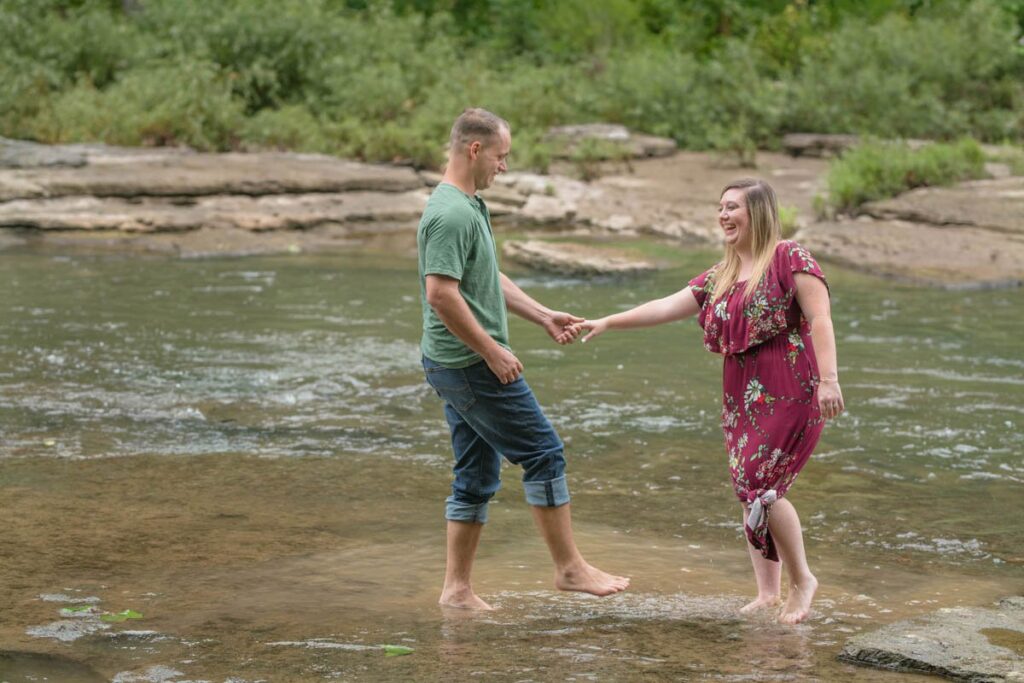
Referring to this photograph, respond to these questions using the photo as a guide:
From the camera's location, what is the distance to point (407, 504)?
627 centimetres

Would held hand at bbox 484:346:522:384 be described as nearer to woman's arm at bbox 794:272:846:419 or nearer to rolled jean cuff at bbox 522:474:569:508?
rolled jean cuff at bbox 522:474:569:508

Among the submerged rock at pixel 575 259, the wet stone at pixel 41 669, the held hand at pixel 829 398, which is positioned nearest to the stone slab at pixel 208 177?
the submerged rock at pixel 575 259

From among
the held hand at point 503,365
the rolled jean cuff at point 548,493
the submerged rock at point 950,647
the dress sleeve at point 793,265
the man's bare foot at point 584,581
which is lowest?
the man's bare foot at point 584,581

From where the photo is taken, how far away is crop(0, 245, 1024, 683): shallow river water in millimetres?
4270

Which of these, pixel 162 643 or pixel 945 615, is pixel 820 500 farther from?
pixel 162 643

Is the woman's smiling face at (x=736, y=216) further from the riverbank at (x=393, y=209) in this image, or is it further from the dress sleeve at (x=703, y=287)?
the riverbank at (x=393, y=209)

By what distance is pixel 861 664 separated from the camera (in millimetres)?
4027

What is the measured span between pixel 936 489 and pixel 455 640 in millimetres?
3188

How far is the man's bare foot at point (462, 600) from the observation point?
15.6ft

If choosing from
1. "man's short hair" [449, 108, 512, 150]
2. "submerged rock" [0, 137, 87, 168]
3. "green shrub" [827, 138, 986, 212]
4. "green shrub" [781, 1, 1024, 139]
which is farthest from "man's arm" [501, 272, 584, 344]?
"green shrub" [781, 1, 1024, 139]

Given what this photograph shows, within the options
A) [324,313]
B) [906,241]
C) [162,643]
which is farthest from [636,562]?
[906,241]

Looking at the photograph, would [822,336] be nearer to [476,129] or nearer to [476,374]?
[476,374]

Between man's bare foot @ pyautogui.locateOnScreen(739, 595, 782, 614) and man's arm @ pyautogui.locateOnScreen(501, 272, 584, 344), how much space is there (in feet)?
4.03

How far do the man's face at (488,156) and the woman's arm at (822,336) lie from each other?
1117 millimetres
